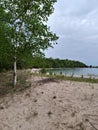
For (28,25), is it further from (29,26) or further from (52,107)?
(52,107)

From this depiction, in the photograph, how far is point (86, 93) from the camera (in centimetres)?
1463

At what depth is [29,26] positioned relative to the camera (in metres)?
16.8

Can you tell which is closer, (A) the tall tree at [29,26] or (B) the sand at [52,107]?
(B) the sand at [52,107]

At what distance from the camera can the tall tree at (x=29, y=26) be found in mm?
16719

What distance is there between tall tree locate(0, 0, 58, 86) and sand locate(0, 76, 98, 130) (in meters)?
1.77

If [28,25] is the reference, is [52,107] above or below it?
below

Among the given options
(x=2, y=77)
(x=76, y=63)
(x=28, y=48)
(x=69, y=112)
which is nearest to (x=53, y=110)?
(x=69, y=112)

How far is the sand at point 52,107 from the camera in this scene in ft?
41.8

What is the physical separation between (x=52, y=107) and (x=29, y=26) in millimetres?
4747

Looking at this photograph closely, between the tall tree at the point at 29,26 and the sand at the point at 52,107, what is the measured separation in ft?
5.80

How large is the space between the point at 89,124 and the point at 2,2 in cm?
805

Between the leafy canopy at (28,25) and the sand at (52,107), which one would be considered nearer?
the sand at (52,107)

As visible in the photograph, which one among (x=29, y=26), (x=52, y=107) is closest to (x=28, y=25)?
(x=29, y=26)

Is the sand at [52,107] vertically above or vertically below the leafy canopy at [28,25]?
below
